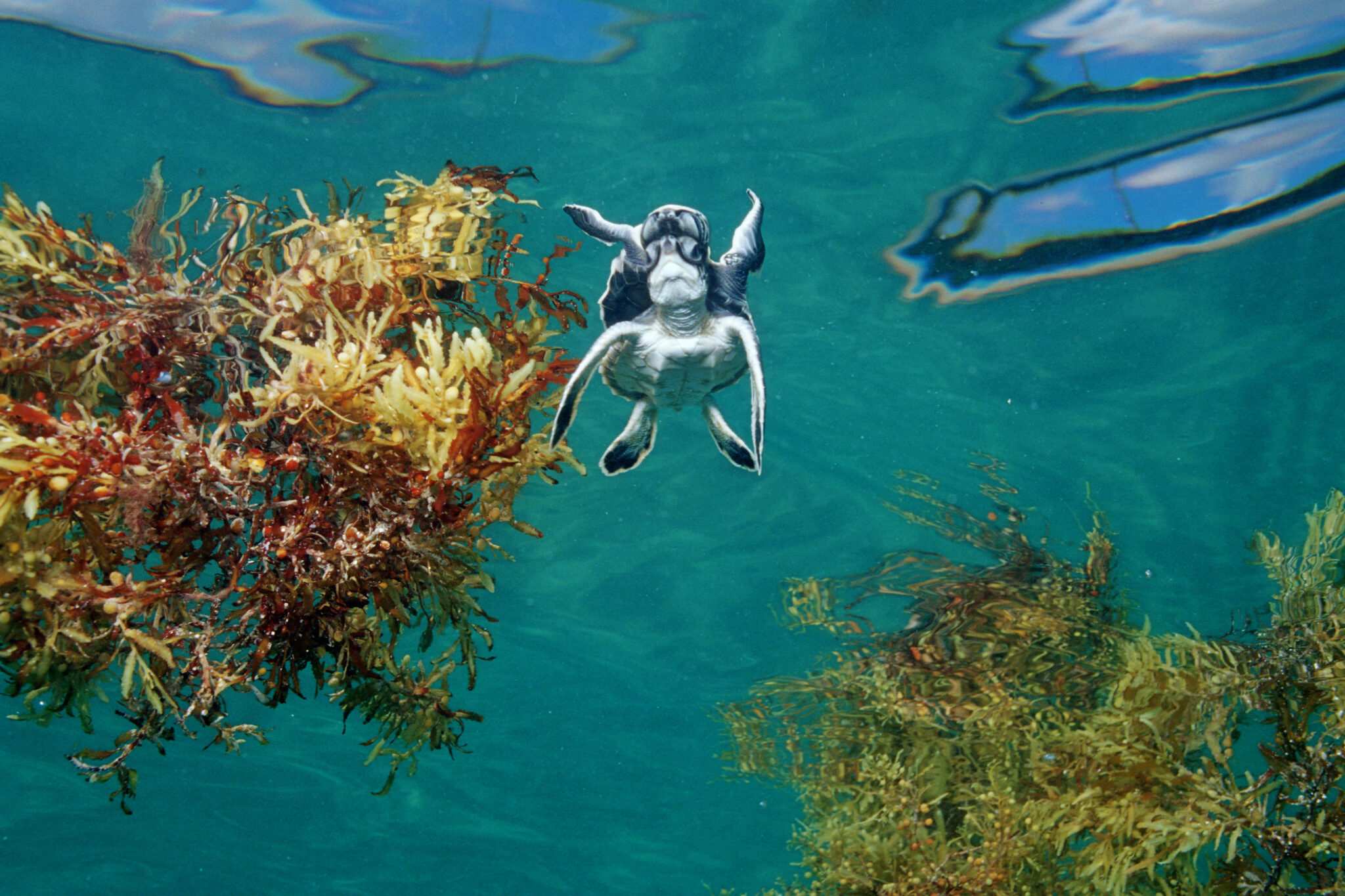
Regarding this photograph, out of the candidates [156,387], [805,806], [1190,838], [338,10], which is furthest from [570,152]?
[805,806]

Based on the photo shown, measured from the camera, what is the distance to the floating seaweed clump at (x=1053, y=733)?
5137 millimetres

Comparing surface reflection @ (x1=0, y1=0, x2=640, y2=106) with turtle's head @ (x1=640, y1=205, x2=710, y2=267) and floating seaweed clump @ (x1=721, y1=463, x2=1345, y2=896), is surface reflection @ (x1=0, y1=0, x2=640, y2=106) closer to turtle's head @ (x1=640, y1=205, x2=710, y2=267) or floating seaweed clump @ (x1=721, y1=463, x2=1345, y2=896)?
turtle's head @ (x1=640, y1=205, x2=710, y2=267)

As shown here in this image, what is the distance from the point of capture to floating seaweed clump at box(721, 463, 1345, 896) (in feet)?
16.9

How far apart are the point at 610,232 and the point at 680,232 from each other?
438 mm

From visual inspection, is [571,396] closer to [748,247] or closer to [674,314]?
[674,314]

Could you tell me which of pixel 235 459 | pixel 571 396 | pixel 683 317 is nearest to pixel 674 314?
pixel 683 317

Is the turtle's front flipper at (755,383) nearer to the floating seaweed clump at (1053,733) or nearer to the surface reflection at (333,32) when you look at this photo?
the surface reflection at (333,32)

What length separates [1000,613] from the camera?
10.8 m

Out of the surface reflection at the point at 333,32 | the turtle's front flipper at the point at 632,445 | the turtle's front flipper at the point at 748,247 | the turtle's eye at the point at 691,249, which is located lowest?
the turtle's front flipper at the point at 632,445

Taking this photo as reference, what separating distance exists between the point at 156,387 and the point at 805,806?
908cm

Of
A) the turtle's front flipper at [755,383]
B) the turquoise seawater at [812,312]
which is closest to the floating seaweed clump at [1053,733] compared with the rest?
the turquoise seawater at [812,312]

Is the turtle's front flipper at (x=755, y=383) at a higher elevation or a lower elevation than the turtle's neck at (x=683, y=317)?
lower

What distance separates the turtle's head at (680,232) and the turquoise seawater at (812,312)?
2.60m

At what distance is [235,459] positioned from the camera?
2.73 m
